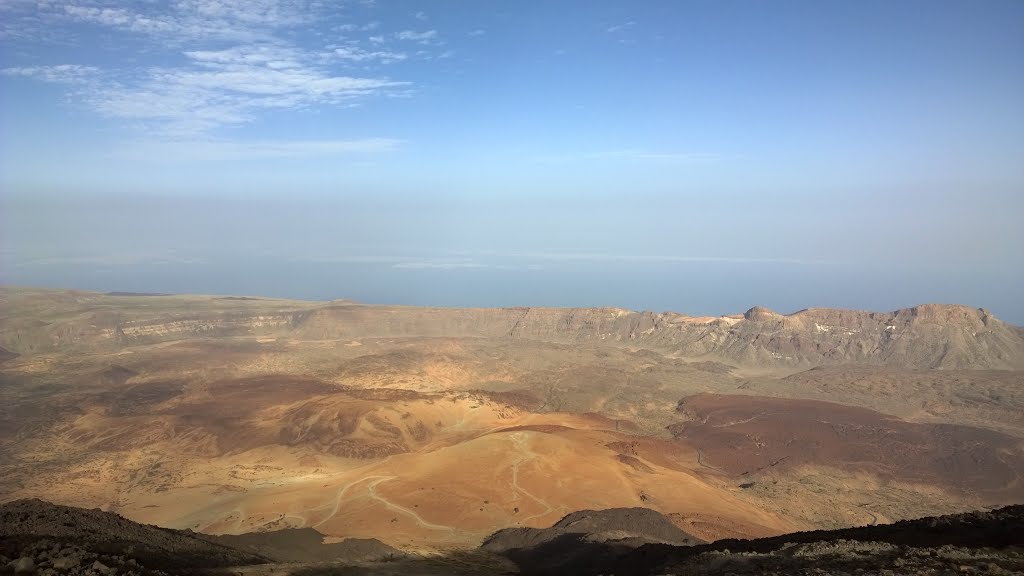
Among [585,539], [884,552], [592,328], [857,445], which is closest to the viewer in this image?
[884,552]

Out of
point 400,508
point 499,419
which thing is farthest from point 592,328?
point 400,508

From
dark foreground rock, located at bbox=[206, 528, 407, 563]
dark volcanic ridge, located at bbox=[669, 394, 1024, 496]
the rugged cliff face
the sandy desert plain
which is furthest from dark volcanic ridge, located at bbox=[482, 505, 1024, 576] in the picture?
the rugged cliff face

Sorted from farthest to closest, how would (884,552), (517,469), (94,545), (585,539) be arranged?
(517,469) < (585,539) < (94,545) < (884,552)

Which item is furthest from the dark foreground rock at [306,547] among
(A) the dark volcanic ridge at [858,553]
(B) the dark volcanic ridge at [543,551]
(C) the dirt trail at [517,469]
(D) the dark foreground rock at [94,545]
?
(C) the dirt trail at [517,469]

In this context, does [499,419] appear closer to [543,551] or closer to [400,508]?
[400,508]

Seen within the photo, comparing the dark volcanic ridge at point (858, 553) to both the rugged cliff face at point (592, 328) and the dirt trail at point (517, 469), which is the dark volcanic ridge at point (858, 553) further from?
the rugged cliff face at point (592, 328)

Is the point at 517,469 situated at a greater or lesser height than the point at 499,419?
greater
